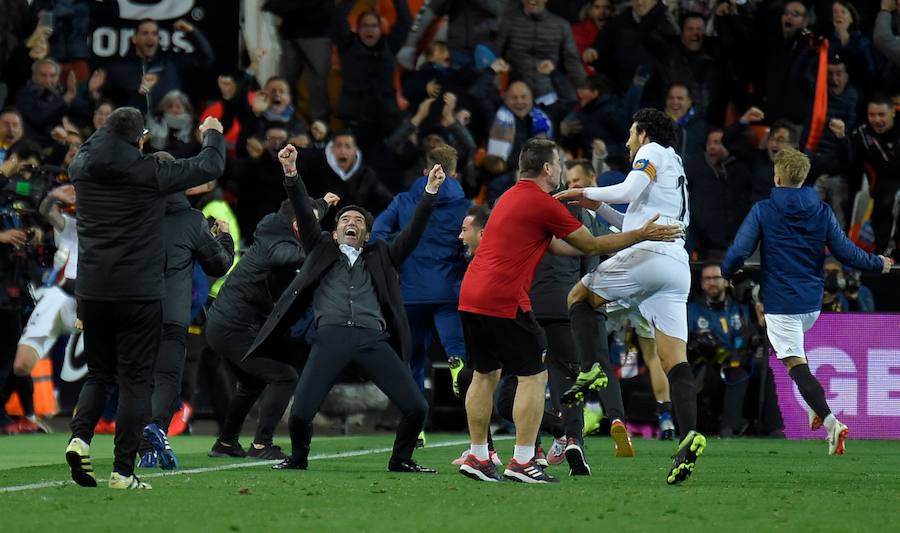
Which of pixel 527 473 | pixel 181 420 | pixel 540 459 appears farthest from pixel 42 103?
pixel 527 473

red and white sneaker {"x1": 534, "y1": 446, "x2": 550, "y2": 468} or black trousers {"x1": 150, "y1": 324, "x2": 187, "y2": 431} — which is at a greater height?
black trousers {"x1": 150, "y1": 324, "x2": 187, "y2": 431}

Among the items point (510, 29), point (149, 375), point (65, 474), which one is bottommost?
point (65, 474)

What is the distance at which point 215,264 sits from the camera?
1196 centimetres

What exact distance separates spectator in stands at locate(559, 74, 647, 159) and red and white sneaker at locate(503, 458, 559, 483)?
8527 mm

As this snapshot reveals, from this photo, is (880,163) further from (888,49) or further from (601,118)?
(601,118)

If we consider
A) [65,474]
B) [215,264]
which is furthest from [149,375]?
[215,264]

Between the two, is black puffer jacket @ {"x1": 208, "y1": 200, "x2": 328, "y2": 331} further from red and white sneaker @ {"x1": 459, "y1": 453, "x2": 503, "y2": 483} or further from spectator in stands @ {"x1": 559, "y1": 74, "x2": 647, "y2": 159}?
spectator in stands @ {"x1": 559, "y1": 74, "x2": 647, "y2": 159}

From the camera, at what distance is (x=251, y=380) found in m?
12.9

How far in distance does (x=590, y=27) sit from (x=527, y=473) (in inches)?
449

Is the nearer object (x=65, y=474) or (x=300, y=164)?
(x=65, y=474)

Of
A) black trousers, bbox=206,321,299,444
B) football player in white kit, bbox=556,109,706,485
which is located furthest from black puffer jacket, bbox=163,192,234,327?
football player in white kit, bbox=556,109,706,485

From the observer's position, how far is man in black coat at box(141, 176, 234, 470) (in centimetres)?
1170

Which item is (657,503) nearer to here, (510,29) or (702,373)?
(702,373)

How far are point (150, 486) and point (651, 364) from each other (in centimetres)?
469
